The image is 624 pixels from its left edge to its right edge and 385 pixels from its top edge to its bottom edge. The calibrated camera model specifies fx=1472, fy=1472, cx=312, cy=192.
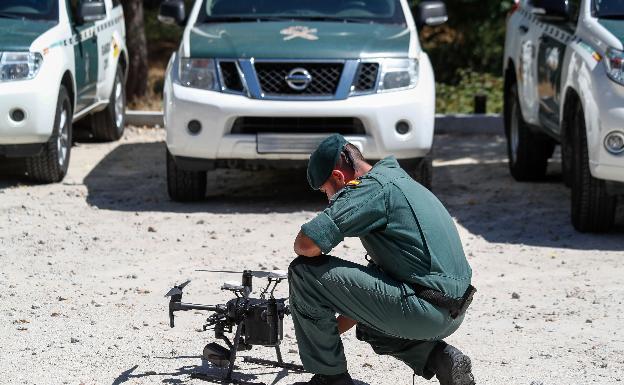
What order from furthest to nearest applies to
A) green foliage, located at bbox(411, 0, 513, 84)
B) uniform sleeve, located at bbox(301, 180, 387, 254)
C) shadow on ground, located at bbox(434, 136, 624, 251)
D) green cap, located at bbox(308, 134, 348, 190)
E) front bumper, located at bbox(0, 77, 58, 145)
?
green foliage, located at bbox(411, 0, 513, 84) → front bumper, located at bbox(0, 77, 58, 145) → shadow on ground, located at bbox(434, 136, 624, 251) → green cap, located at bbox(308, 134, 348, 190) → uniform sleeve, located at bbox(301, 180, 387, 254)

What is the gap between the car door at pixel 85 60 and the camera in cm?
1195

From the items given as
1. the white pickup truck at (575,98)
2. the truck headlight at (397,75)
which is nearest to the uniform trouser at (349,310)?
the white pickup truck at (575,98)

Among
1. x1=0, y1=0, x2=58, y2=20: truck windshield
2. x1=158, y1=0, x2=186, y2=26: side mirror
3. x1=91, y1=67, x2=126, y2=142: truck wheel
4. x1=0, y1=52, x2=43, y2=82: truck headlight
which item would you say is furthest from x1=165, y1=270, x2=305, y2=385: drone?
x1=91, y1=67, x2=126, y2=142: truck wheel

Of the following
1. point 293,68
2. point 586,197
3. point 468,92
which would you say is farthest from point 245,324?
point 468,92

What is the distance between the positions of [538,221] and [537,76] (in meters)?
1.39

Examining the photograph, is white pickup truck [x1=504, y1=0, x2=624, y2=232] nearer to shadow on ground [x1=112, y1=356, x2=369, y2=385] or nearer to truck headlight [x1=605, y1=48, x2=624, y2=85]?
truck headlight [x1=605, y1=48, x2=624, y2=85]

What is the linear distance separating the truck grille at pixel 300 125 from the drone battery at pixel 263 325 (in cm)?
419

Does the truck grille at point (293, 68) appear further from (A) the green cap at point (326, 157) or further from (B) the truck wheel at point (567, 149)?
(A) the green cap at point (326, 157)

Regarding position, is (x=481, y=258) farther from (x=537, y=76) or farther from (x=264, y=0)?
(x=264, y=0)

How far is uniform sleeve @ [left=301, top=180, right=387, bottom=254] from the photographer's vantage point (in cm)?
543

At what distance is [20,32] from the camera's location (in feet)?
36.4

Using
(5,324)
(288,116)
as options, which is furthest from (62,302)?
(288,116)

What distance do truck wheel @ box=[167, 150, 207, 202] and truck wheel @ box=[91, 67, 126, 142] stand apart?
3.07 metres

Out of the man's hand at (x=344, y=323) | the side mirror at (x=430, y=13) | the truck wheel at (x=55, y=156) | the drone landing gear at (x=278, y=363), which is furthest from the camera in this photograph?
the side mirror at (x=430, y=13)
